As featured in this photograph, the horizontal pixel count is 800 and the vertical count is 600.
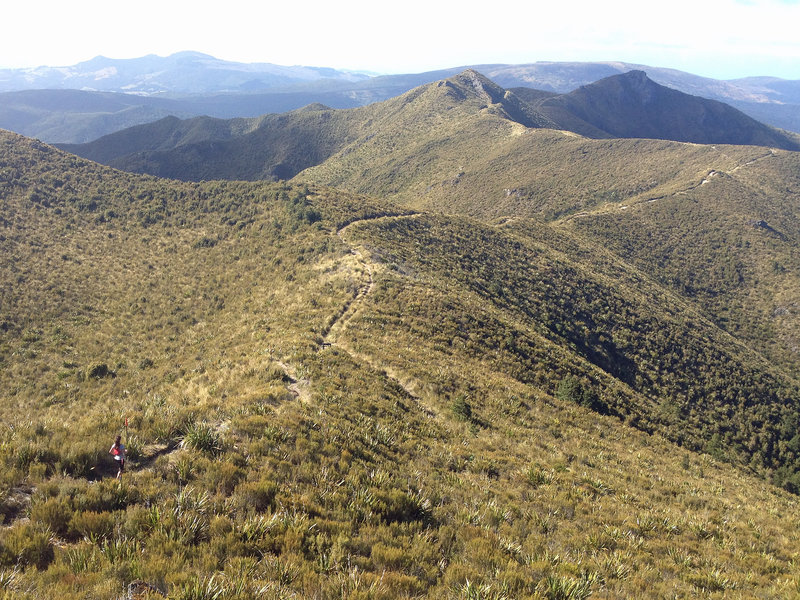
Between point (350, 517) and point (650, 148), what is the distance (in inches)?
5104

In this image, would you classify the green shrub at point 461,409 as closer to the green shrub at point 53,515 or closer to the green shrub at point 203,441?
the green shrub at point 203,441

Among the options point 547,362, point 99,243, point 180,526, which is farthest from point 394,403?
point 99,243

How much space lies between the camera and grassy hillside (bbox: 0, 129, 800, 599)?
6.28 meters

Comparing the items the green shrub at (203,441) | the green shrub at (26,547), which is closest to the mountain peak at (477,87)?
the green shrub at (203,441)

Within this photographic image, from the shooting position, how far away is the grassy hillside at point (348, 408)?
20.6 ft

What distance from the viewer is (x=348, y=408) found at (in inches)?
598

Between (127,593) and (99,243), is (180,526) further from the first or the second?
(99,243)

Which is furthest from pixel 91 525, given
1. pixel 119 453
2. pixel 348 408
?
pixel 348 408

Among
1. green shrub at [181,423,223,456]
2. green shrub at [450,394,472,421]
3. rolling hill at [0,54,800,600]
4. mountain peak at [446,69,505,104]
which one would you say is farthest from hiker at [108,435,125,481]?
mountain peak at [446,69,505,104]

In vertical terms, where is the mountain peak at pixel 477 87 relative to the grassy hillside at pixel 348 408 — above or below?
above

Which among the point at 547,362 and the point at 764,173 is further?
the point at 764,173

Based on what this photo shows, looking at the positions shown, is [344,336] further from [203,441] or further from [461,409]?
[203,441]

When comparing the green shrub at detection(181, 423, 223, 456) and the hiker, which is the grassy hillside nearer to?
the green shrub at detection(181, 423, 223, 456)

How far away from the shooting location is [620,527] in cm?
1052
